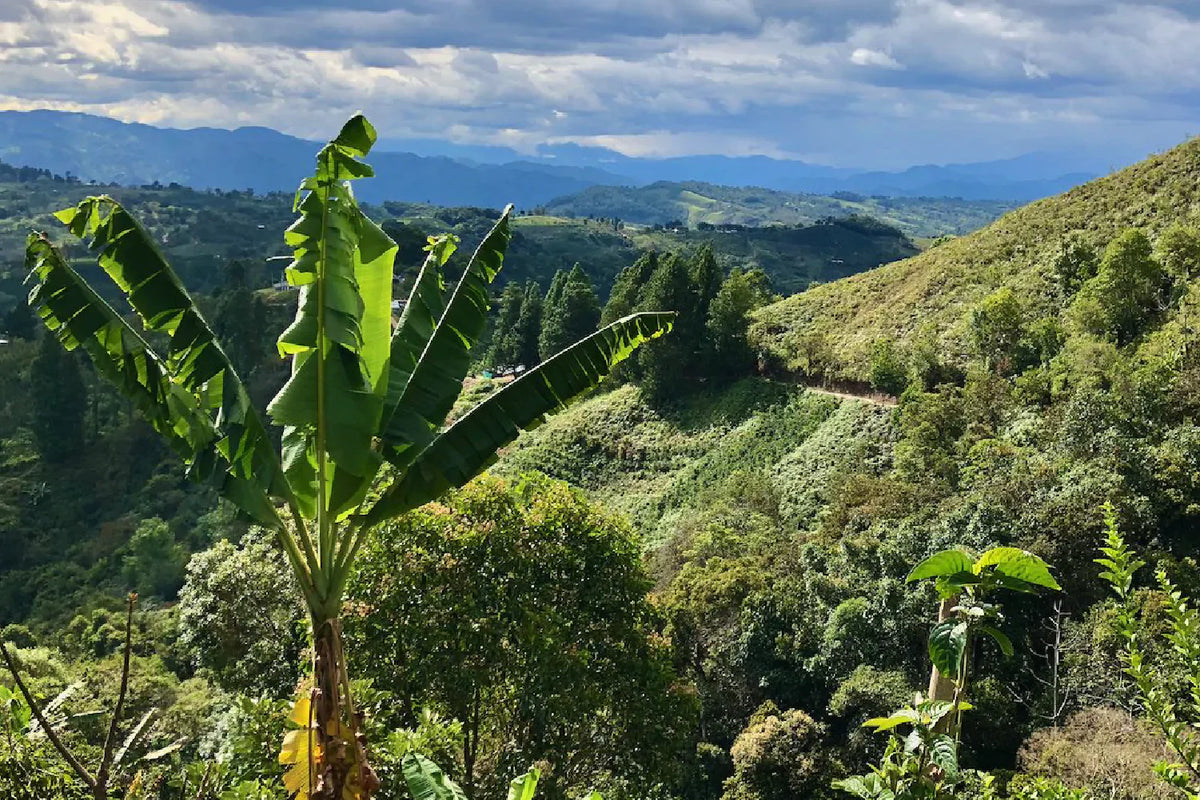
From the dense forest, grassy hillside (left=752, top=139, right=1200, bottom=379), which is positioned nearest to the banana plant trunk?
the dense forest

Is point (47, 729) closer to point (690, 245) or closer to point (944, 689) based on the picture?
point (944, 689)

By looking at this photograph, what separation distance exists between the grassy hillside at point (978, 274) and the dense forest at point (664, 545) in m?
0.25

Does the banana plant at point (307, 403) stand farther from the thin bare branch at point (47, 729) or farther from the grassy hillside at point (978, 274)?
the grassy hillside at point (978, 274)

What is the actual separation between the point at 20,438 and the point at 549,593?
177 ft

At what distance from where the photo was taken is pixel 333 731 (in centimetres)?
388

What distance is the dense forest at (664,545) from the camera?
4.17 m

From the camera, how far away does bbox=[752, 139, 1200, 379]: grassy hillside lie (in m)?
30.9

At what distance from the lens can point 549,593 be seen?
9438 millimetres

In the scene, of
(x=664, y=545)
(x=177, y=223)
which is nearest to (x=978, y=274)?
(x=664, y=545)

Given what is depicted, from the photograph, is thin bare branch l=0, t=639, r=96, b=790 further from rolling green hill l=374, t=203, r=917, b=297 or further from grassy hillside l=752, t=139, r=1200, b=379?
rolling green hill l=374, t=203, r=917, b=297

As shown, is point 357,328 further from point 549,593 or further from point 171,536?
point 171,536

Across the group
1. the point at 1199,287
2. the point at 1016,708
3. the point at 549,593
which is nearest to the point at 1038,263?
the point at 1199,287

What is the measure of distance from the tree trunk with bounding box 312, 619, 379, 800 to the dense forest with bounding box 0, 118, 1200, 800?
0.02 meters

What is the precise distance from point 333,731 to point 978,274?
37.7 metres
